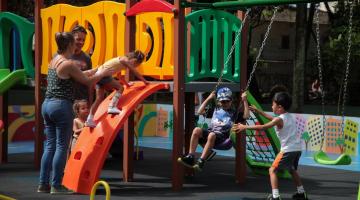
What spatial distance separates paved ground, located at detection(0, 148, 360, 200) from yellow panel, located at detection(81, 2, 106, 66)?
1758 millimetres

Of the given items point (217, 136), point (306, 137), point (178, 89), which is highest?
point (178, 89)

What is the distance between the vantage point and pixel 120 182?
966 cm

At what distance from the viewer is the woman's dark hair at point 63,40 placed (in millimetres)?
7961

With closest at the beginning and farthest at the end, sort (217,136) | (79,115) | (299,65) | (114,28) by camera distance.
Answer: (217,136), (79,115), (114,28), (299,65)

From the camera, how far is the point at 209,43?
976 cm

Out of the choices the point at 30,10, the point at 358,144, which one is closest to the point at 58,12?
the point at 358,144

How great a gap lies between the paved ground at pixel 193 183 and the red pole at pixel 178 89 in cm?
24

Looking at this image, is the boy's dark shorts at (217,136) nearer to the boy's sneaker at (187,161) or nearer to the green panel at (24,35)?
the boy's sneaker at (187,161)

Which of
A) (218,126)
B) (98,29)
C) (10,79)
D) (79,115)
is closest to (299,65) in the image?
(10,79)

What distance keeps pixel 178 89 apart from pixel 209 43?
1179 millimetres

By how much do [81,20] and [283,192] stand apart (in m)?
4.09

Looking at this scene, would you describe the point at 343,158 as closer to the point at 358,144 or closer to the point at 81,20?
the point at 81,20

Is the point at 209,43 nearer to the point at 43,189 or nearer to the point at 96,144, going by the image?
the point at 96,144

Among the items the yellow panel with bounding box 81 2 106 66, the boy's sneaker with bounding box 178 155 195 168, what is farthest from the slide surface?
the boy's sneaker with bounding box 178 155 195 168
